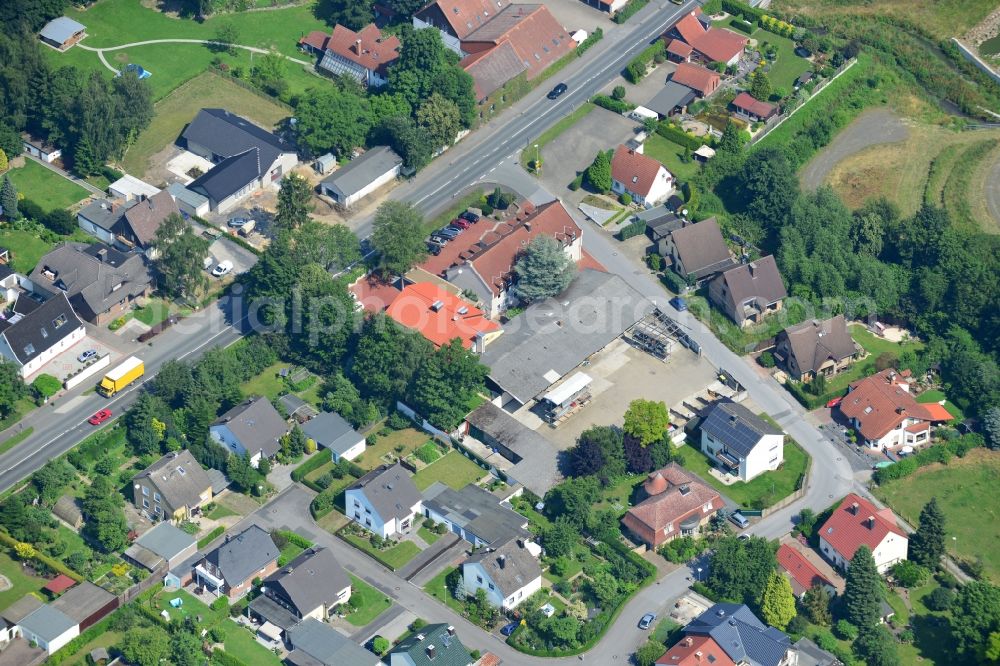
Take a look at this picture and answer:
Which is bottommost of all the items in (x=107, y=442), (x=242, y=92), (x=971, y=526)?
(x=971, y=526)

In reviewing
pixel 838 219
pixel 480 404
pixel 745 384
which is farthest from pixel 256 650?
pixel 838 219

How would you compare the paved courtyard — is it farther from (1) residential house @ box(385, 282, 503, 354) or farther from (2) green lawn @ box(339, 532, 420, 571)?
(2) green lawn @ box(339, 532, 420, 571)

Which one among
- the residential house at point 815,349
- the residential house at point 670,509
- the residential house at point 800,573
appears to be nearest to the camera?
the residential house at point 800,573

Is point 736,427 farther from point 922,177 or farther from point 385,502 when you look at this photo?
point 922,177

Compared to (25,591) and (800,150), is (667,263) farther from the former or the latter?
(25,591)

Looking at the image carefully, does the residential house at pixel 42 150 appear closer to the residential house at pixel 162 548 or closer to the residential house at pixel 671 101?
the residential house at pixel 162 548

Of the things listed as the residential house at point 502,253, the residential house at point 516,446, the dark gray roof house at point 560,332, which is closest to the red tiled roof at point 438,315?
the dark gray roof house at point 560,332
